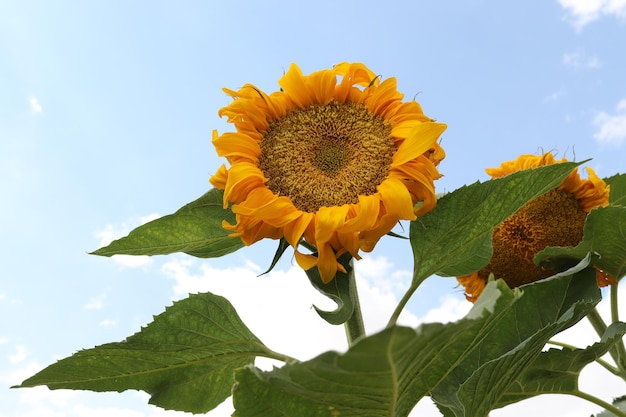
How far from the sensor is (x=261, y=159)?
5.89 ft

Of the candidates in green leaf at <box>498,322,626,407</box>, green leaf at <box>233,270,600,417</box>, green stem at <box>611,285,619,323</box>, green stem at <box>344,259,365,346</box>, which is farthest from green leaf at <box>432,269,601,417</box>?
green stem at <box>611,285,619,323</box>

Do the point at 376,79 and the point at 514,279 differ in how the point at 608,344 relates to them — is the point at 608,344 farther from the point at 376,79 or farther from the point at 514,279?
the point at 376,79

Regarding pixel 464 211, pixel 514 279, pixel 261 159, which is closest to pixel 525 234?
pixel 514 279

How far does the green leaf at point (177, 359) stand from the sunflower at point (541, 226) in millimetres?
910

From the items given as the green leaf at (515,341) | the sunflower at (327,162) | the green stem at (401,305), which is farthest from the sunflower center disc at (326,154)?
the green leaf at (515,341)

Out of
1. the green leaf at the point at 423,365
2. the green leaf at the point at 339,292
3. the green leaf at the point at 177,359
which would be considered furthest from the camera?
the green leaf at the point at 177,359

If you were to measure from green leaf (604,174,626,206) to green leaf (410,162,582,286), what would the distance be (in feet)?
3.02

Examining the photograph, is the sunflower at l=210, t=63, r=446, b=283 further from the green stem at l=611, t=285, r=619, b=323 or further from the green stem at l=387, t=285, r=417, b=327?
the green stem at l=611, t=285, r=619, b=323

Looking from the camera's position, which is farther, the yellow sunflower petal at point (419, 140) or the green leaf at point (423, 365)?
the yellow sunflower petal at point (419, 140)

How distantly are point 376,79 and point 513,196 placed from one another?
487 millimetres

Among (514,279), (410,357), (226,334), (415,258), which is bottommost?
(410,357)

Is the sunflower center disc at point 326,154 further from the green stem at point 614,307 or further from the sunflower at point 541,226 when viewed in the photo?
the green stem at point 614,307

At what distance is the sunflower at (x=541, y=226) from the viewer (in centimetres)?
225

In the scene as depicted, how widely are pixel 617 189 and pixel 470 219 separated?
1051mm
